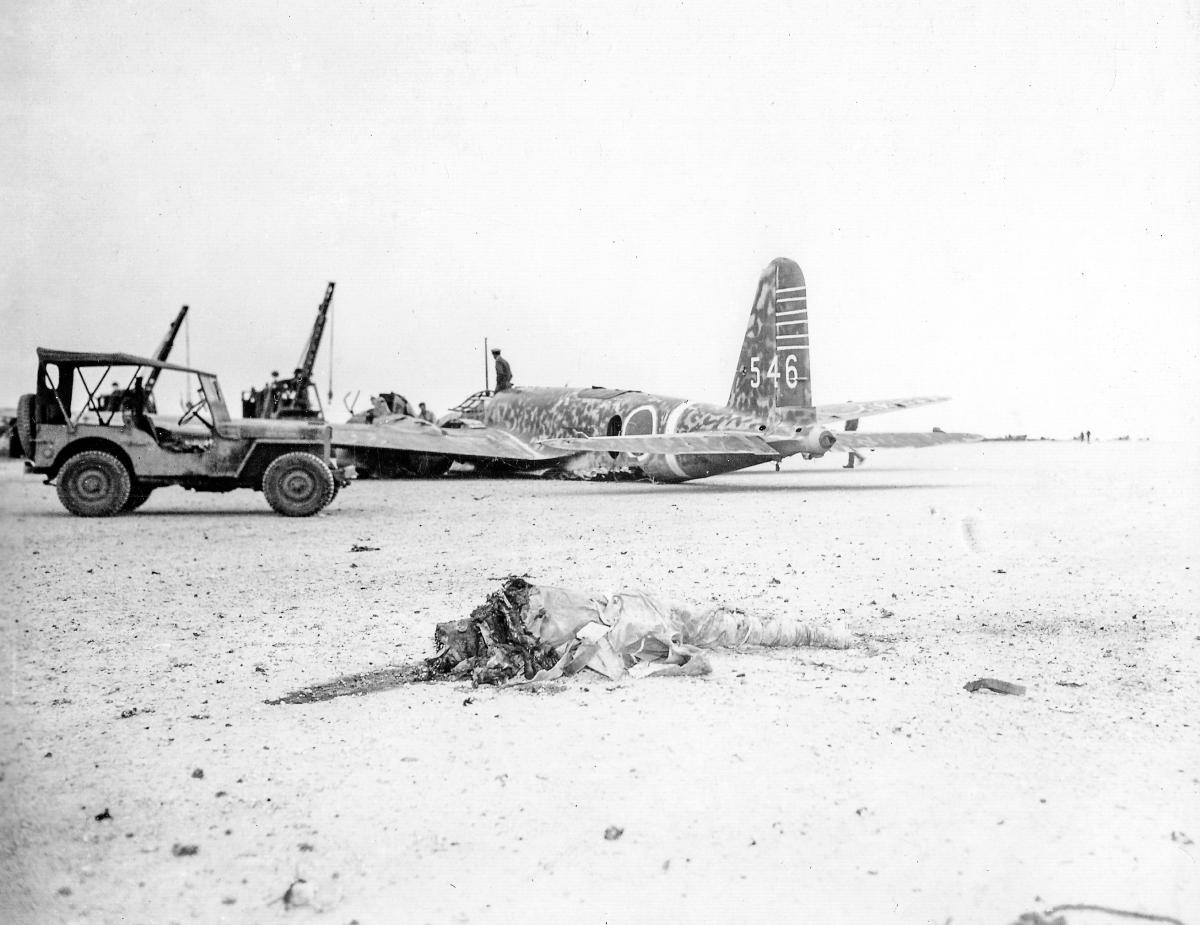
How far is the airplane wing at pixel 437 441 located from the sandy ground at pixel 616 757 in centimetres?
751

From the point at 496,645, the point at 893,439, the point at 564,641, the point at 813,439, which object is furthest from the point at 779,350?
the point at 496,645

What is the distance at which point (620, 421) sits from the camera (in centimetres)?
1806

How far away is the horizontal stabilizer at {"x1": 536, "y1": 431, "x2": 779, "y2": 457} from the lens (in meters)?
15.0

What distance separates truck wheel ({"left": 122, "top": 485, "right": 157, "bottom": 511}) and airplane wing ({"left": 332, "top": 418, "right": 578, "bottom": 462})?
10.6 feet

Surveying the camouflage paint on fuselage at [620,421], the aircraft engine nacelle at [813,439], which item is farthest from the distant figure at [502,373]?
the aircraft engine nacelle at [813,439]

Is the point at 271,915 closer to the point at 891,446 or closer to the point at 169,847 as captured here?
the point at 169,847

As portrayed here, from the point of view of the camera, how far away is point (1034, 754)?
3482mm

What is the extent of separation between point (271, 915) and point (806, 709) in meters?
2.26

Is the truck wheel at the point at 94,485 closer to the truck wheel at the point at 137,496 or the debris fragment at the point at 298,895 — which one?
the truck wheel at the point at 137,496

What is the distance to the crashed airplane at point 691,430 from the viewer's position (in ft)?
49.5

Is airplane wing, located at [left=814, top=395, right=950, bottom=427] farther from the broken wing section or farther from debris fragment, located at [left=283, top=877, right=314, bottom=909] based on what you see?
debris fragment, located at [left=283, top=877, right=314, bottom=909]

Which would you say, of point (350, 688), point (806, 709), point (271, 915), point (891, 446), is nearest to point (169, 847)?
point (271, 915)

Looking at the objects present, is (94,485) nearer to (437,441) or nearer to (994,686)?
(437,441)

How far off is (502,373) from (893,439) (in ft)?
28.5
